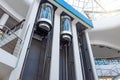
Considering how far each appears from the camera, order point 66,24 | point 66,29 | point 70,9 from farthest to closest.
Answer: point 70,9, point 66,24, point 66,29

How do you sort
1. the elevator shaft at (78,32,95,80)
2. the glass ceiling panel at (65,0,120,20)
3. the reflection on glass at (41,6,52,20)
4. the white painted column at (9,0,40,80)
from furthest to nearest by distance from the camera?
the glass ceiling panel at (65,0,120,20), the elevator shaft at (78,32,95,80), the reflection on glass at (41,6,52,20), the white painted column at (9,0,40,80)

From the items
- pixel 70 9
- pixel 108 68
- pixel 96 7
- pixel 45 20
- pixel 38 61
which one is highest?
pixel 96 7

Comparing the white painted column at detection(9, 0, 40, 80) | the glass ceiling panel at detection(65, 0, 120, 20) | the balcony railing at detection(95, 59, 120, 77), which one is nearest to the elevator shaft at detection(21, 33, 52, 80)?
the white painted column at detection(9, 0, 40, 80)

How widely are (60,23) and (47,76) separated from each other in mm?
1330

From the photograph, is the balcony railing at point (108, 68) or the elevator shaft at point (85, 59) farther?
the balcony railing at point (108, 68)

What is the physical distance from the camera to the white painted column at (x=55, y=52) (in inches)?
86.8

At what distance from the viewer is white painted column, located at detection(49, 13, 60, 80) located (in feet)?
7.23

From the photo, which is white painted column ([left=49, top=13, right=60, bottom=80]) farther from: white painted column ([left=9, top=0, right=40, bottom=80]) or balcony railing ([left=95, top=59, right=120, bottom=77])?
balcony railing ([left=95, top=59, right=120, bottom=77])

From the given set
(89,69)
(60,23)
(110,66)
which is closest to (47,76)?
(89,69)

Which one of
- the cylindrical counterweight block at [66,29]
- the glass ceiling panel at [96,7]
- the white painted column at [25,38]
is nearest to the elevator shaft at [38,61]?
the white painted column at [25,38]

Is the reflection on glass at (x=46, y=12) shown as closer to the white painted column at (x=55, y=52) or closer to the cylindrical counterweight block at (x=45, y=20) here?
the cylindrical counterweight block at (x=45, y=20)

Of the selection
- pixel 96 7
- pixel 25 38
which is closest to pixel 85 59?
pixel 25 38

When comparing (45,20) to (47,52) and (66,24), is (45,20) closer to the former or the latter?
(47,52)

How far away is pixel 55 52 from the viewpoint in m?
2.52
